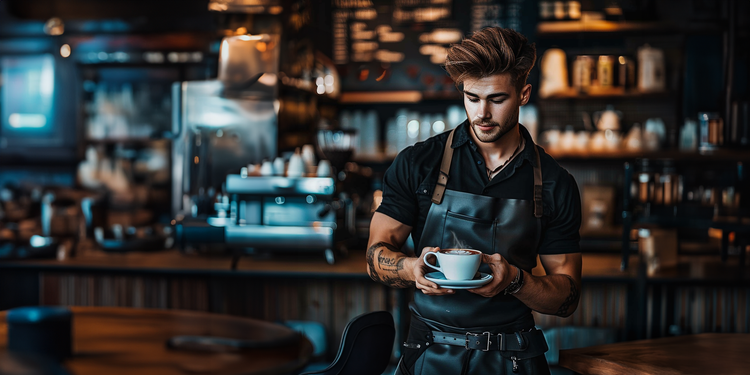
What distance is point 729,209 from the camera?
3.58m

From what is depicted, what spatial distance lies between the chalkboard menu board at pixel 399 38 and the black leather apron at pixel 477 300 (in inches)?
148

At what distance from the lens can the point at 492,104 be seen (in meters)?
1.84

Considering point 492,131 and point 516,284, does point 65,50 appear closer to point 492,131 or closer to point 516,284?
point 492,131

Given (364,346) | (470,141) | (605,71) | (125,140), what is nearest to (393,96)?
(605,71)

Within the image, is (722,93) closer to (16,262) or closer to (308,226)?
(308,226)

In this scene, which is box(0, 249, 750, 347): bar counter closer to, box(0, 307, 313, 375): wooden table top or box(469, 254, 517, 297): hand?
box(0, 307, 313, 375): wooden table top

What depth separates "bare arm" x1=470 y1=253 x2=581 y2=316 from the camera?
1.73 m

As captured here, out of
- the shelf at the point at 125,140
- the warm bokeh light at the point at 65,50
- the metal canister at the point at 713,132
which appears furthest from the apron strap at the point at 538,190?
the warm bokeh light at the point at 65,50

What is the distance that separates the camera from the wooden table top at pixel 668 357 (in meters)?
1.96

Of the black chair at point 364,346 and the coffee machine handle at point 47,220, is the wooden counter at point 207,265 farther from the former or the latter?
the black chair at point 364,346

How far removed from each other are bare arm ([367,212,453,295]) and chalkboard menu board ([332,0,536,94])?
3.77 metres

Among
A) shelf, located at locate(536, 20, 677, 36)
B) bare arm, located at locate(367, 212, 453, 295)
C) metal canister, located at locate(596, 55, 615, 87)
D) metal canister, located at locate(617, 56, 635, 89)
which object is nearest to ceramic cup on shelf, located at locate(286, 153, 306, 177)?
bare arm, located at locate(367, 212, 453, 295)

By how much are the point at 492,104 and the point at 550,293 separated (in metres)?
0.54

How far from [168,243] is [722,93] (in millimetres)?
3923
